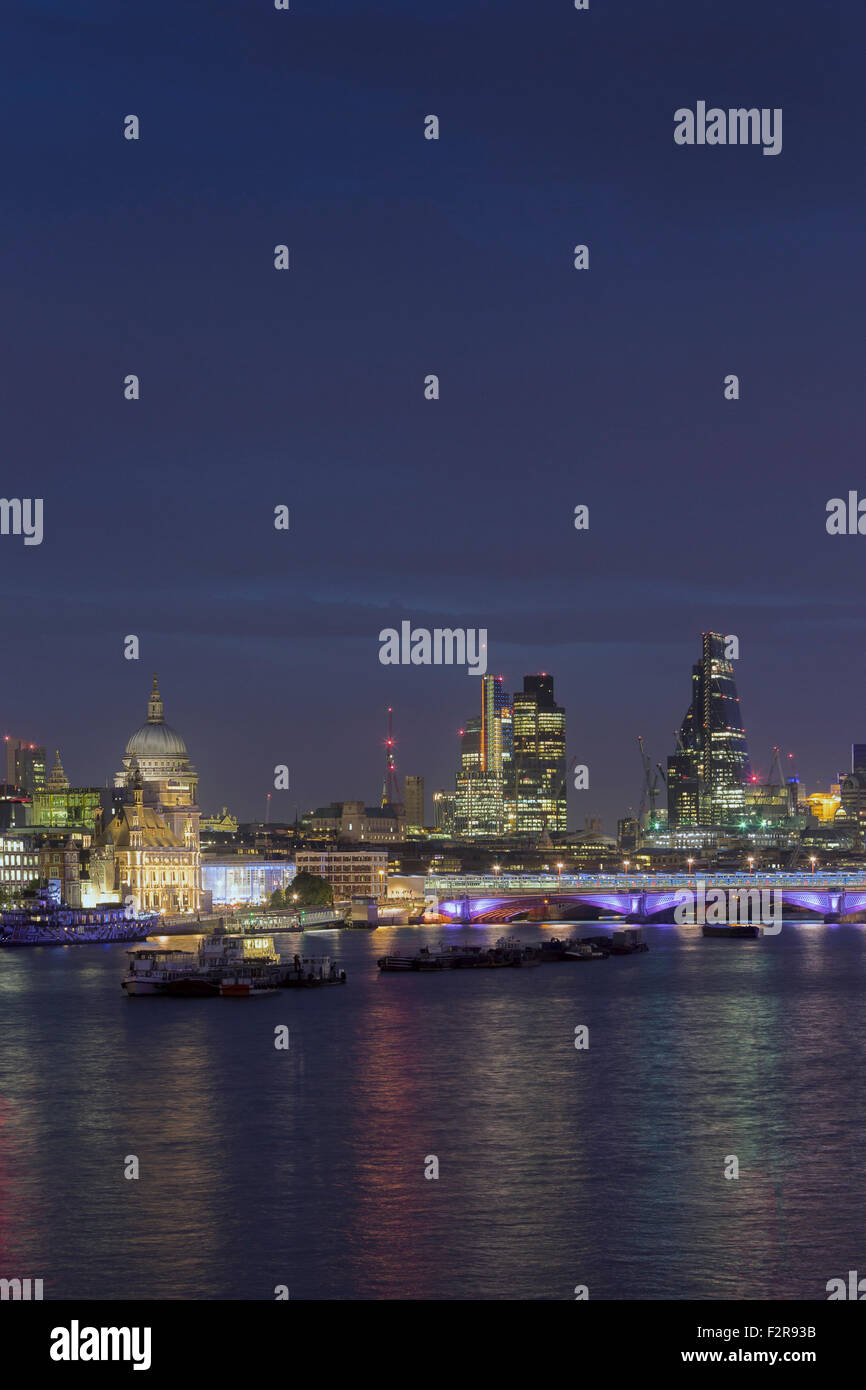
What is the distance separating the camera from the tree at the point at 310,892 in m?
174

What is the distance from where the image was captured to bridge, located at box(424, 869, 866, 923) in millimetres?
151625

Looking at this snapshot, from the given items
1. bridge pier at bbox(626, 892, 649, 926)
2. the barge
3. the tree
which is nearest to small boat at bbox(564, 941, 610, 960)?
bridge pier at bbox(626, 892, 649, 926)

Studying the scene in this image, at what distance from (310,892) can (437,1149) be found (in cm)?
13785

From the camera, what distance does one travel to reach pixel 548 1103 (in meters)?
46.8

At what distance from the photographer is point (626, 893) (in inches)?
6127

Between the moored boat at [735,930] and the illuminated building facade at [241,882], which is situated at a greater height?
the illuminated building facade at [241,882]

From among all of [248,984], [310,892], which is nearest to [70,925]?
[310,892]

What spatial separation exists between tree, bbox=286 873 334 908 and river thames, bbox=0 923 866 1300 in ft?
320

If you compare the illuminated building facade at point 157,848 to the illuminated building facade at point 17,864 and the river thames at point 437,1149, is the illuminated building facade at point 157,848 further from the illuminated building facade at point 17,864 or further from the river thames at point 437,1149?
the river thames at point 437,1149

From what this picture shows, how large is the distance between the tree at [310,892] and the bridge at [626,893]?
9737 millimetres

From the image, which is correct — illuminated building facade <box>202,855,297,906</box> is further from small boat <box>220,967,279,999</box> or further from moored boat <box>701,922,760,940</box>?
small boat <box>220,967,279,999</box>

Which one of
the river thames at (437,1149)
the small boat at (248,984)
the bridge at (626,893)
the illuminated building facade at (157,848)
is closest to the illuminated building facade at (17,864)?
the illuminated building facade at (157,848)
